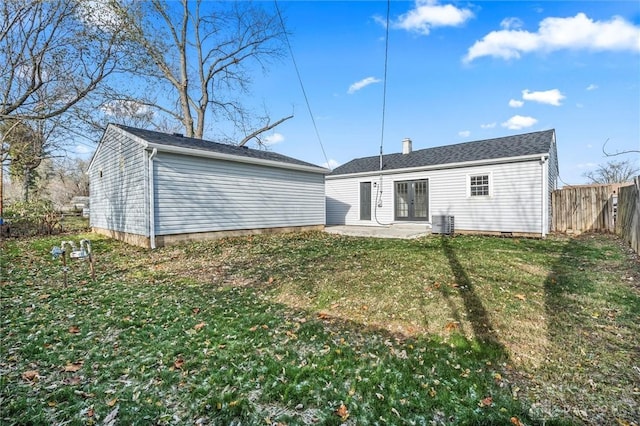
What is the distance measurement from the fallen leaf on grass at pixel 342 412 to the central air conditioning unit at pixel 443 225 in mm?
9612

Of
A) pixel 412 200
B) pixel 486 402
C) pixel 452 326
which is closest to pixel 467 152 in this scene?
pixel 412 200

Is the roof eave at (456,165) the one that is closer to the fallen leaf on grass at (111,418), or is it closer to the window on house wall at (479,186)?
the window on house wall at (479,186)

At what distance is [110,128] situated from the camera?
10.5 meters

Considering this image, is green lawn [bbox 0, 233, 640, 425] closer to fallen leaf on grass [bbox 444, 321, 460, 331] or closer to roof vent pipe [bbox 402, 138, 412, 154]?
fallen leaf on grass [bbox 444, 321, 460, 331]

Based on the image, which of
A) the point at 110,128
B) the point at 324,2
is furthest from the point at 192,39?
the point at 324,2

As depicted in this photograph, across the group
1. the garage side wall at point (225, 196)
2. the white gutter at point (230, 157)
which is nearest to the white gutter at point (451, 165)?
the white gutter at point (230, 157)

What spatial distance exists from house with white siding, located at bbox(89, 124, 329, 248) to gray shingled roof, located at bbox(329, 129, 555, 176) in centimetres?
345

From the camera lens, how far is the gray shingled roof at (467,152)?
10523mm

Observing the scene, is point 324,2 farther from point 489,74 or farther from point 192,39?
point 192,39

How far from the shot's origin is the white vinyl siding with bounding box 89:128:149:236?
877 cm

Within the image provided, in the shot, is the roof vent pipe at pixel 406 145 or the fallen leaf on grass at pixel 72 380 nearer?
the fallen leaf on grass at pixel 72 380

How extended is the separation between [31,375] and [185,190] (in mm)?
6929

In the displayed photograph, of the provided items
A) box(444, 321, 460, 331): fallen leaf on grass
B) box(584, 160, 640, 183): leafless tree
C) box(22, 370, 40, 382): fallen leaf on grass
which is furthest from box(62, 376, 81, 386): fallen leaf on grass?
box(584, 160, 640, 183): leafless tree

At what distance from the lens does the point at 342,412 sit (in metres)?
2.13
